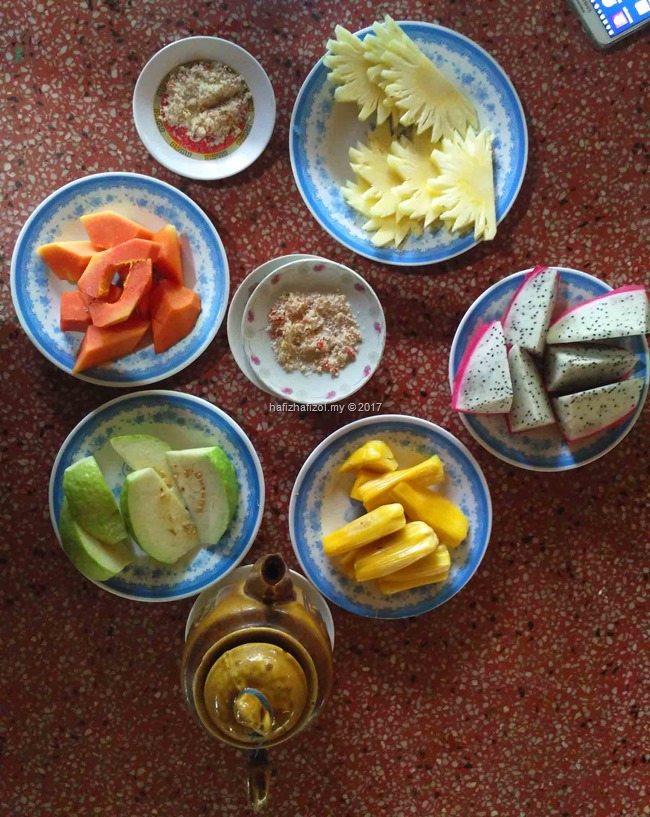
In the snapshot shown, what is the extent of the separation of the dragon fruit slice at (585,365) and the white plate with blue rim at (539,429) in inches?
1.7

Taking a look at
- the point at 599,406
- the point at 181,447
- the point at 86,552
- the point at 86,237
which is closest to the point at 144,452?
the point at 181,447

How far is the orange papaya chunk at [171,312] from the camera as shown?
1.41m

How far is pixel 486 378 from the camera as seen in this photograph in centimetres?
143

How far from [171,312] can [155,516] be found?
16.8 inches

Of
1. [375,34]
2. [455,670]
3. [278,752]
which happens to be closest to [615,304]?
[375,34]

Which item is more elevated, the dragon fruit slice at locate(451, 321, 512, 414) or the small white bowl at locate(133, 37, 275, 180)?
Result: the small white bowl at locate(133, 37, 275, 180)

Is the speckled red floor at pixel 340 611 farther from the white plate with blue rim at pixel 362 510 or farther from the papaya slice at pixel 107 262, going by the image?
the papaya slice at pixel 107 262

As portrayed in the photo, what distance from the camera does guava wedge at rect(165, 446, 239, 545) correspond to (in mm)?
1410

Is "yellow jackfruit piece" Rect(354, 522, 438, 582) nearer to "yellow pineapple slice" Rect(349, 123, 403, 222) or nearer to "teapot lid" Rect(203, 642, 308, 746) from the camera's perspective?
"teapot lid" Rect(203, 642, 308, 746)

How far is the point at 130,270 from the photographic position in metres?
1.37

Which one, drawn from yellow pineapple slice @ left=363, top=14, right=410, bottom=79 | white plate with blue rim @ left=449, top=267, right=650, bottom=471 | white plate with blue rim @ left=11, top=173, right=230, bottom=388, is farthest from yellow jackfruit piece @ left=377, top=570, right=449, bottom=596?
yellow pineapple slice @ left=363, top=14, right=410, bottom=79

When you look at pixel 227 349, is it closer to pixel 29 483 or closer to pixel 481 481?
pixel 29 483

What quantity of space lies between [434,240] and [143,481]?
81cm

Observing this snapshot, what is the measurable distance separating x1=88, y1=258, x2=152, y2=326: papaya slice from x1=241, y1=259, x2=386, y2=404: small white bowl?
22 cm
